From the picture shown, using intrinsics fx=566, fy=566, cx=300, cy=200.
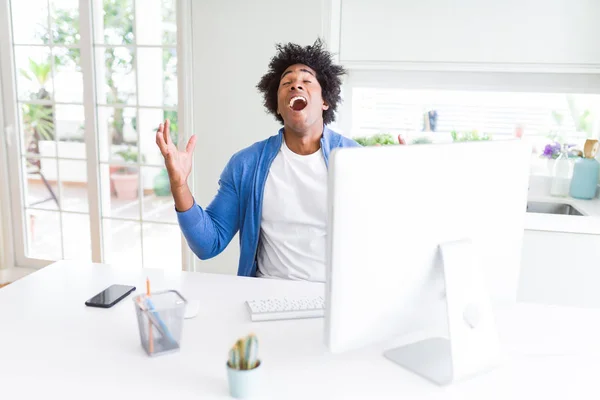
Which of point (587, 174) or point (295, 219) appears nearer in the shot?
point (295, 219)

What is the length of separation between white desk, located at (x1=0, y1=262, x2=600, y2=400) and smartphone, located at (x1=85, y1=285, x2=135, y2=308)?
21mm

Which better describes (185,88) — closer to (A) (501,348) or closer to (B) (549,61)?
(B) (549,61)

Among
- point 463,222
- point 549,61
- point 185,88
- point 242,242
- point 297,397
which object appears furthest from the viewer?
point 185,88

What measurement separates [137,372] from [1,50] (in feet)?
9.88

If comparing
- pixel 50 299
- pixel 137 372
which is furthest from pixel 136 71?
pixel 137 372

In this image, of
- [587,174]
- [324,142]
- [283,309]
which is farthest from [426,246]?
[587,174]

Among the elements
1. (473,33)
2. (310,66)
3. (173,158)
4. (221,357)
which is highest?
(473,33)

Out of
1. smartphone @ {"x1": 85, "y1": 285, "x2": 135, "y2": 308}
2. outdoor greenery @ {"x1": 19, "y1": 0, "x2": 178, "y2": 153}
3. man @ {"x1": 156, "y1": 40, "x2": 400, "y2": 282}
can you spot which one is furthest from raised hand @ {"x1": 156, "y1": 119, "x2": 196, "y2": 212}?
outdoor greenery @ {"x1": 19, "y1": 0, "x2": 178, "y2": 153}

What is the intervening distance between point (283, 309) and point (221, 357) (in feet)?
0.76

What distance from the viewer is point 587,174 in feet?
9.04

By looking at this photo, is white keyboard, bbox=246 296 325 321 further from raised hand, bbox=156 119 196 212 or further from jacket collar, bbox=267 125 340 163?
jacket collar, bbox=267 125 340 163

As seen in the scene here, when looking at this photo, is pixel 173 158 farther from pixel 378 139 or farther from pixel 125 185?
pixel 125 185

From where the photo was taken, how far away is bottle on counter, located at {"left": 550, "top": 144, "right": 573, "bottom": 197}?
2857mm

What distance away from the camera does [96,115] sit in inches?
129
